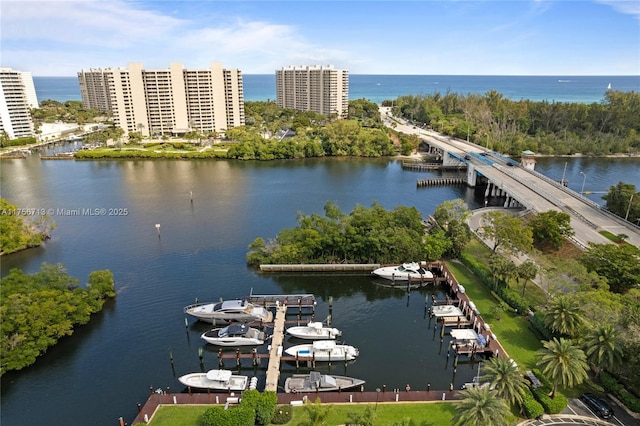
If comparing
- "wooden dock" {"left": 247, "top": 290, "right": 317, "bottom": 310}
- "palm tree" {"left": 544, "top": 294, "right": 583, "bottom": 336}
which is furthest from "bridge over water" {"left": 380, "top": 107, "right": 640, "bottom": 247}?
"wooden dock" {"left": 247, "top": 290, "right": 317, "bottom": 310}

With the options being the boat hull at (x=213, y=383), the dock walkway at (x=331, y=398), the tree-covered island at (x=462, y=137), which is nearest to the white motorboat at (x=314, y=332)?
the boat hull at (x=213, y=383)

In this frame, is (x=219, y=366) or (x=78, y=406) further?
(x=219, y=366)

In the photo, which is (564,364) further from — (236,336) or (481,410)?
(236,336)

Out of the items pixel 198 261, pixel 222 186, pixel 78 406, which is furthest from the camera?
pixel 222 186

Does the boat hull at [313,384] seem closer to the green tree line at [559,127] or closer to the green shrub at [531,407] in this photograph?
the green shrub at [531,407]

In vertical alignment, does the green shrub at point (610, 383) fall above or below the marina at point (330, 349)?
above

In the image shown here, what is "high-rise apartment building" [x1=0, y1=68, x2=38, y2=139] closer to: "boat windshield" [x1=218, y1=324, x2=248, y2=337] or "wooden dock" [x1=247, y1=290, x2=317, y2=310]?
"wooden dock" [x1=247, y1=290, x2=317, y2=310]

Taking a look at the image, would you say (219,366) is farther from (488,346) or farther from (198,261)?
(488,346)

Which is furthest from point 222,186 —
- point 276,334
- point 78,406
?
point 78,406
